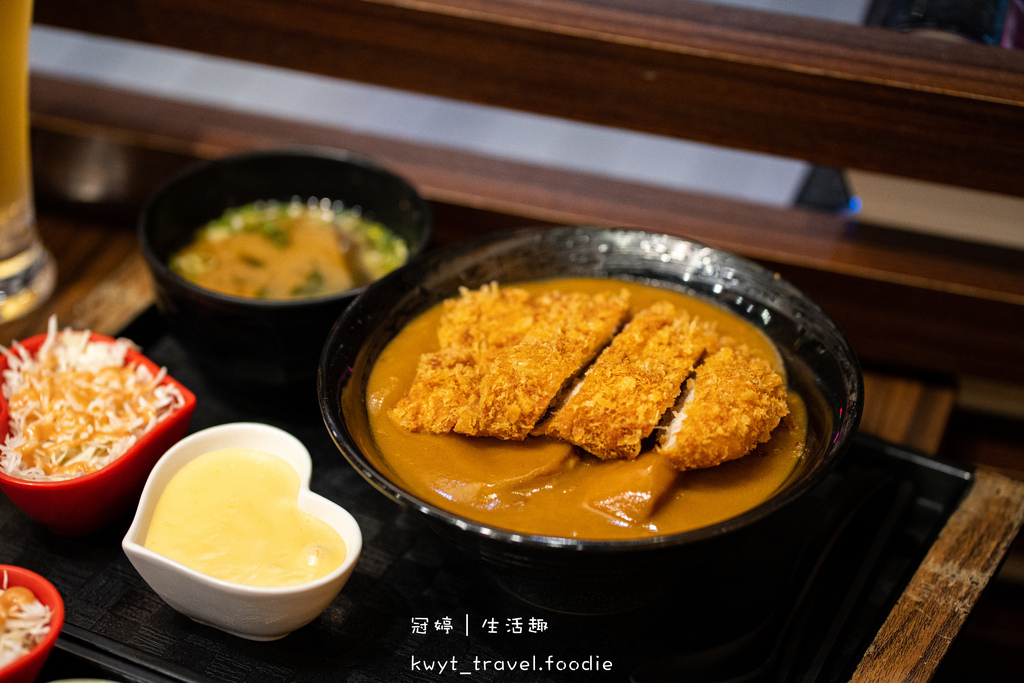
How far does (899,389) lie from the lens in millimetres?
2367

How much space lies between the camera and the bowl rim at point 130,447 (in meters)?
1.64

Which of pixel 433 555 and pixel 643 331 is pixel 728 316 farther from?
pixel 433 555

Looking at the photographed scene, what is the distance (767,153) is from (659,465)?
1035 mm

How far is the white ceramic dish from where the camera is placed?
1.47m

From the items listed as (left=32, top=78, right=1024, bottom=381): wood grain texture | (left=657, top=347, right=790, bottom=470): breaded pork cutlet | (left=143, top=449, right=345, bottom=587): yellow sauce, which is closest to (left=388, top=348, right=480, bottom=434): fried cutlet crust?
(left=143, top=449, right=345, bottom=587): yellow sauce

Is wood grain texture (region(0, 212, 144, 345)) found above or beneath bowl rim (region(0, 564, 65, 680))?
beneath

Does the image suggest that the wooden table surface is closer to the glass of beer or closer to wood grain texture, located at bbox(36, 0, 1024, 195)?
the glass of beer

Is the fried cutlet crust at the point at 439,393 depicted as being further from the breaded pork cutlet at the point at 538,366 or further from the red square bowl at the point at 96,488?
the red square bowl at the point at 96,488

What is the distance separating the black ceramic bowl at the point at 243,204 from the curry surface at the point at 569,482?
1.26 feet

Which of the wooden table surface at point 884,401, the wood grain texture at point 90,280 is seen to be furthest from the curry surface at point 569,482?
the wood grain texture at point 90,280

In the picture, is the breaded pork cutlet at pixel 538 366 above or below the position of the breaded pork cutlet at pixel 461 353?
above

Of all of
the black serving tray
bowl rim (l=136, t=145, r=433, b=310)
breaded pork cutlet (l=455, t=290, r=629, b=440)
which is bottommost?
the black serving tray

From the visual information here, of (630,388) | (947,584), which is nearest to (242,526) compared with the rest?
(630,388)

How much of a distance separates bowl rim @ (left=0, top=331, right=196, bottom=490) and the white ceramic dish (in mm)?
71
